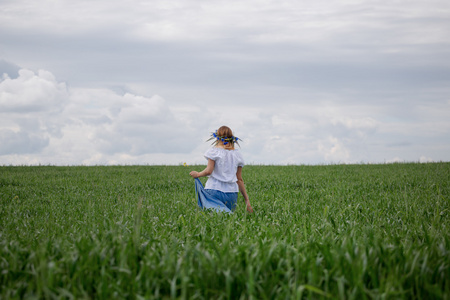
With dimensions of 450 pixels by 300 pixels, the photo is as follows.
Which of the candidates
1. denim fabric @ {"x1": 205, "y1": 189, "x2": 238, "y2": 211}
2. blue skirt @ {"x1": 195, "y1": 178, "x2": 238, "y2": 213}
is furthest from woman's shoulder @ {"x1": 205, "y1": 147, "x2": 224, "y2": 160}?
denim fabric @ {"x1": 205, "y1": 189, "x2": 238, "y2": 211}

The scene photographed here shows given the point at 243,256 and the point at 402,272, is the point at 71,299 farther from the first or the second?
the point at 402,272

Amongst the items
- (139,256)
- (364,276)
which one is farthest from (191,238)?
(364,276)

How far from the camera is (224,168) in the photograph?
860 centimetres

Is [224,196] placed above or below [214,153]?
below

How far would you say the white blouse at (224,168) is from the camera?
8.51 meters

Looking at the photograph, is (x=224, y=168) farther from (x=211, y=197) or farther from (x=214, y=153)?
(x=211, y=197)

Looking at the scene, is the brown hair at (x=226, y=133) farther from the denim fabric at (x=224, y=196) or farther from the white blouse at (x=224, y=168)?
the denim fabric at (x=224, y=196)

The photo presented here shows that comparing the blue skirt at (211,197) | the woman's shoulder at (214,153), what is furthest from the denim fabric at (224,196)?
the woman's shoulder at (214,153)

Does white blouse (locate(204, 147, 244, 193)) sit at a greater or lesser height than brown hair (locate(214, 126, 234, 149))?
lesser

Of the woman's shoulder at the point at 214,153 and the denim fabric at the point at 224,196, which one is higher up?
the woman's shoulder at the point at 214,153

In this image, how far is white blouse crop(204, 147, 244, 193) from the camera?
8508mm

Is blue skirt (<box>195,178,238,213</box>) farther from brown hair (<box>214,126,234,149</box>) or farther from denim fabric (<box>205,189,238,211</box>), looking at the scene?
brown hair (<box>214,126,234,149</box>)

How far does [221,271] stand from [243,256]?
0.34m

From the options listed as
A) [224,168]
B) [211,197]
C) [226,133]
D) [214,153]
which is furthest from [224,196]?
[226,133]
